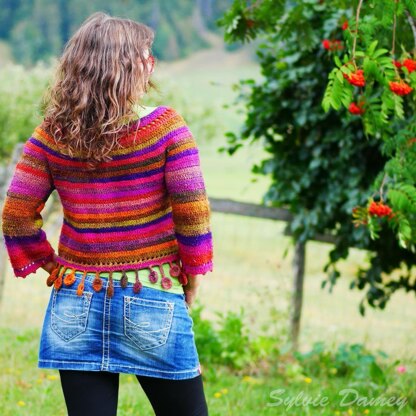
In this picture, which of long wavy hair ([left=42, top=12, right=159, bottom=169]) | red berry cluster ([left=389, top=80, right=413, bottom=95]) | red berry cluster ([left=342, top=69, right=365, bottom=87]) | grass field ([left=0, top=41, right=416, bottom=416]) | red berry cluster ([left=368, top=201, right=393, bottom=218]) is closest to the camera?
long wavy hair ([left=42, top=12, right=159, bottom=169])

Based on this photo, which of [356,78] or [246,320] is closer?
[356,78]

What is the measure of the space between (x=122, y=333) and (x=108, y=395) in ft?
0.64

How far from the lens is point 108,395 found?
2.09 metres

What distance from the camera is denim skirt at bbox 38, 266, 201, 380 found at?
205cm

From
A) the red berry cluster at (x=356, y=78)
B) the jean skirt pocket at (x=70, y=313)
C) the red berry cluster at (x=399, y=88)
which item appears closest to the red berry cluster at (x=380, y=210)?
the red berry cluster at (x=399, y=88)

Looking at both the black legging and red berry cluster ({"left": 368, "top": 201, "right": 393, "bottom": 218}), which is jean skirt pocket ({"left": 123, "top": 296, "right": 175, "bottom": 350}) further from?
red berry cluster ({"left": 368, "top": 201, "right": 393, "bottom": 218})

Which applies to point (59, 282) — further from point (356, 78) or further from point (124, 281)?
point (356, 78)

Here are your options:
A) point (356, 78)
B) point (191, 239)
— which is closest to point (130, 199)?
point (191, 239)

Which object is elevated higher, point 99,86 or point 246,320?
point 99,86

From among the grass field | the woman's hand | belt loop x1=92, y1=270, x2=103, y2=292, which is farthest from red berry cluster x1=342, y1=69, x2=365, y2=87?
the grass field

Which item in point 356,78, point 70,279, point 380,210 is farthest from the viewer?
point 380,210

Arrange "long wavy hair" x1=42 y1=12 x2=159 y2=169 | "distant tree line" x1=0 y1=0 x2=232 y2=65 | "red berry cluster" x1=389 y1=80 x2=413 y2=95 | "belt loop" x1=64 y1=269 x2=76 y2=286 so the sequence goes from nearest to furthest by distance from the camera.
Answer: "long wavy hair" x1=42 y1=12 x2=159 y2=169, "belt loop" x1=64 y1=269 x2=76 y2=286, "red berry cluster" x1=389 y1=80 x2=413 y2=95, "distant tree line" x1=0 y1=0 x2=232 y2=65

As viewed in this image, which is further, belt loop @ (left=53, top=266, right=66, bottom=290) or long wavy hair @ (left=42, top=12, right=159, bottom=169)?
belt loop @ (left=53, top=266, right=66, bottom=290)

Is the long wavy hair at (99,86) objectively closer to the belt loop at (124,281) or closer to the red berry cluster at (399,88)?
the belt loop at (124,281)
